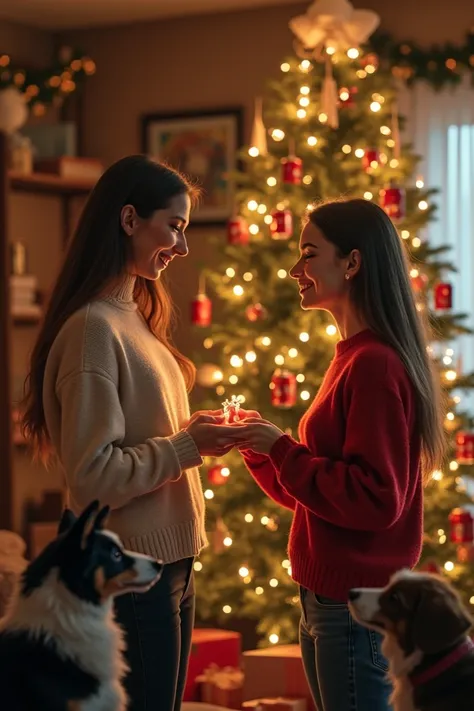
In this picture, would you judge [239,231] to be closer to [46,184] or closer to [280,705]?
[46,184]

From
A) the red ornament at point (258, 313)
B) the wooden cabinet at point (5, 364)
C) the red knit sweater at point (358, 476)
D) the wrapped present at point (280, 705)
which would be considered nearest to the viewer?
the red knit sweater at point (358, 476)

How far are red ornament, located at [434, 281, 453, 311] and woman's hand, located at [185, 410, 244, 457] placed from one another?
2.44 metres

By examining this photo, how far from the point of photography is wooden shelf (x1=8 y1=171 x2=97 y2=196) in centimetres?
607

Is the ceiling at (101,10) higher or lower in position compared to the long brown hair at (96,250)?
higher

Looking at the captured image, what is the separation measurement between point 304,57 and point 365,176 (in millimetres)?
612

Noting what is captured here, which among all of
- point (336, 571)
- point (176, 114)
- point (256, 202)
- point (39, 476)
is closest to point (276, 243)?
point (256, 202)

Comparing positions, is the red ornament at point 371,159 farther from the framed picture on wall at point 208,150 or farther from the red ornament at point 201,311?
the framed picture on wall at point 208,150

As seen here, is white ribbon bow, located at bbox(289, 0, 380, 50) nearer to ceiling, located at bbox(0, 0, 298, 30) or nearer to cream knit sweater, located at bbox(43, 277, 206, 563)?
ceiling, located at bbox(0, 0, 298, 30)

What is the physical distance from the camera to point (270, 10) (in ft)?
20.0

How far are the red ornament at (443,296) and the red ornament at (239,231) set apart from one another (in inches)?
32.5

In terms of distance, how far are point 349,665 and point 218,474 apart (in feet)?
8.39

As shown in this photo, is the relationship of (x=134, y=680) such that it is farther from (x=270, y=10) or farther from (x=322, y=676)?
(x=270, y=10)

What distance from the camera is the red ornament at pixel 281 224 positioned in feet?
15.1

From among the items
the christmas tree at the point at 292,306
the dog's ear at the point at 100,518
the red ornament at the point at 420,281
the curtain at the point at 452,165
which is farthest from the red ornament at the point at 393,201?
the dog's ear at the point at 100,518
